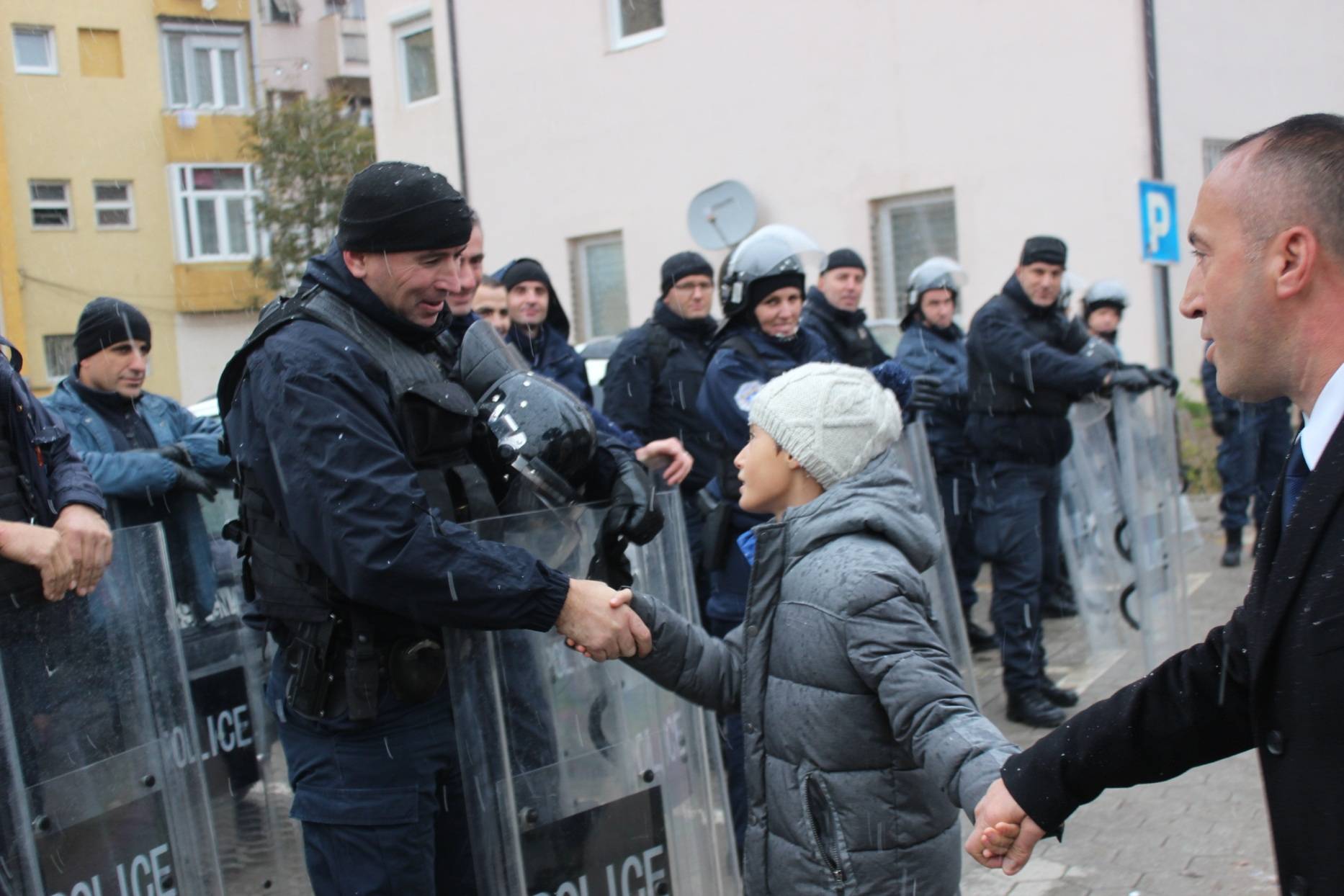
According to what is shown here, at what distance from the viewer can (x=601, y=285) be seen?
687 inches

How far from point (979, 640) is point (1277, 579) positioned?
5679mm

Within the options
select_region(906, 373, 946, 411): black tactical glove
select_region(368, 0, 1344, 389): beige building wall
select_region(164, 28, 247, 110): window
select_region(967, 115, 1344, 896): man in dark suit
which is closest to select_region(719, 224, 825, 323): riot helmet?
select_region(906, 373, 946, 411): black tactical glove

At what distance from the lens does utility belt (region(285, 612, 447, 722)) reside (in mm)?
2584

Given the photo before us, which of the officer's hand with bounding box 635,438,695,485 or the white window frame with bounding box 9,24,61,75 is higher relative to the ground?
the white window frame with bounding box 9,24,61,75

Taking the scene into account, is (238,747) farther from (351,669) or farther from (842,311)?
(842,311)

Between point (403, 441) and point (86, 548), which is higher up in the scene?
point (403, 441)

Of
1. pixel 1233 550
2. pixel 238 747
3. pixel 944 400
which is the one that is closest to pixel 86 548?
pixel 238 747

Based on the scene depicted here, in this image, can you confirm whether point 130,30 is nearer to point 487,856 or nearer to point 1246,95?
point 1246,95

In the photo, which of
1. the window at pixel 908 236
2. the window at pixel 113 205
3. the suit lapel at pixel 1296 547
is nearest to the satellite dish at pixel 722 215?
the window at pixel 908 236

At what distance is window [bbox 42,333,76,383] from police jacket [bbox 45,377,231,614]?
75.1 ft

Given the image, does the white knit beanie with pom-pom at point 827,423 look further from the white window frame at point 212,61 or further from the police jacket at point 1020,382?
the white window frame at point 212,61

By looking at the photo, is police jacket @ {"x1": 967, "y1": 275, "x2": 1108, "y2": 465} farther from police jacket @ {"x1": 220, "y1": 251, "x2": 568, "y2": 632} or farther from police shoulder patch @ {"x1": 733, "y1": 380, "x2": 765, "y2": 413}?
police jacket @ {"x1": 220, "y1": 251, "x2": 568, "y2": 632}

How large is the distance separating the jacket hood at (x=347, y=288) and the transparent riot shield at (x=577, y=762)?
45 centimetres

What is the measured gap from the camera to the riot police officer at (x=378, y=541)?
2.45m
